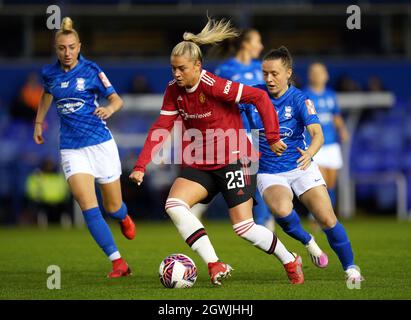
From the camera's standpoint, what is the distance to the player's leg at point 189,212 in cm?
786

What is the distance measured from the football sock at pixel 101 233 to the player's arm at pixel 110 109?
2.87 feet

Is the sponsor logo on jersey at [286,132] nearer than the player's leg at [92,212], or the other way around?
the sponsor logo on jersey at [286,132]

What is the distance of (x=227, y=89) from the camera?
7.84m

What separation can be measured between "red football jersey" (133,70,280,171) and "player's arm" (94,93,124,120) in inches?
40.3

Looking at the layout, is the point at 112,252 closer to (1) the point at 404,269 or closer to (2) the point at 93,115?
(2) the point at 93,115

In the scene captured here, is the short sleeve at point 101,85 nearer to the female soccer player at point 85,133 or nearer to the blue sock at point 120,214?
the female soccer player at point 85,133

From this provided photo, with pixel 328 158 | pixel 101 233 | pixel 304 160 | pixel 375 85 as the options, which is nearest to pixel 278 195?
pixel 304 160

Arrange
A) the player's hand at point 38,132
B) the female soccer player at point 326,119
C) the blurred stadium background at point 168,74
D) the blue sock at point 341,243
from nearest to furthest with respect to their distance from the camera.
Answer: the blue sock at point 341,243
the player's hand at point 38,132
the female soccer player at point 326,119
the blurred stadium background at point 168,74

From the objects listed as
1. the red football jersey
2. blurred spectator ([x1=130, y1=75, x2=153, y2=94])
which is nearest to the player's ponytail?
the red football jersey

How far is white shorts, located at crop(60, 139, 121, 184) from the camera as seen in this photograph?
921 centimetres

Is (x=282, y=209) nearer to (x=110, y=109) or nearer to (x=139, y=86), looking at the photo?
(x=110, y=109)

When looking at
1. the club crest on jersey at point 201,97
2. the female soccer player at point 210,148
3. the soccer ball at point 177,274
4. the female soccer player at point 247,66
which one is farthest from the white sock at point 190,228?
the female soccer player at point 247,66

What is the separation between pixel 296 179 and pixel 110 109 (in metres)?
1.83
